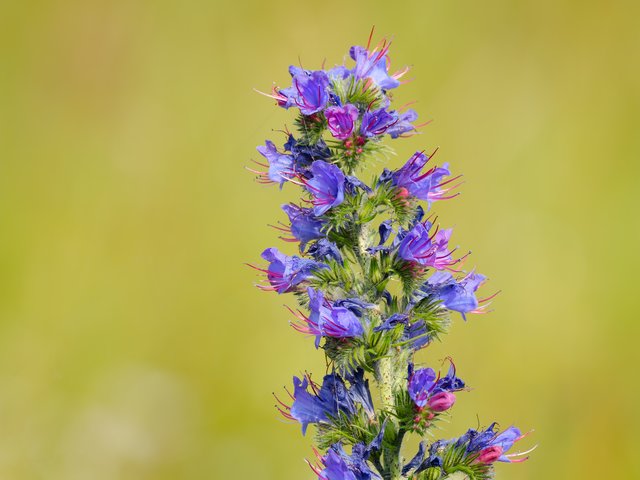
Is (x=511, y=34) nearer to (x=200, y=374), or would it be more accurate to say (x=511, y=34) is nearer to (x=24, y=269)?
(x=200, y=374)

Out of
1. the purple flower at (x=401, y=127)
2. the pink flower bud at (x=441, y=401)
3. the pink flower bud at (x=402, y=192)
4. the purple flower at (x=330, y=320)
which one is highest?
the purple flower at (x=401, y=127)

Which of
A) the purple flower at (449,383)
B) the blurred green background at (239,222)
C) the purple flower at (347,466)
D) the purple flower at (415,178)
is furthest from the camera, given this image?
the blurred green background at (239,222)

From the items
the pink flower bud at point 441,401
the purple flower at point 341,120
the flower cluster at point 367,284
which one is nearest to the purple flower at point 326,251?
the flower cluster at point 367,284

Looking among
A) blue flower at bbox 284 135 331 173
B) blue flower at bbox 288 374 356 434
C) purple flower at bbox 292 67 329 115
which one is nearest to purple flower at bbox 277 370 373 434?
blue flower at bbox 288 374 356 434

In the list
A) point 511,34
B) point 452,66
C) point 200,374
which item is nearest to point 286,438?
point 200,374

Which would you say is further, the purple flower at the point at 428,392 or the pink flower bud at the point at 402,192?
the pink flower bud at the point at 402,192

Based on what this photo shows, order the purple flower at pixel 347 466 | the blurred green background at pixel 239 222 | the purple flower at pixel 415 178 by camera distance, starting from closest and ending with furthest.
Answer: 1. the purple flower at pixel 347 466
2. the purple flower at pixel 415 178
3. the blurred green background at pixel 239 222

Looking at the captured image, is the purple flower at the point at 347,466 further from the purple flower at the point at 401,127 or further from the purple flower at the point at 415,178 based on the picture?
the purple flower at the point at 401,127
